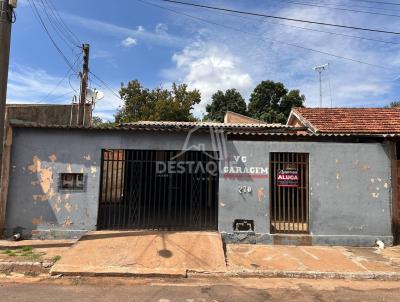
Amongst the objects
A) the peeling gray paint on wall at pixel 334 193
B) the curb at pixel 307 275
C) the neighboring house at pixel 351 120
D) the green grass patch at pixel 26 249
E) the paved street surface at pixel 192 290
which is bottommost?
the paved street surface at pixel 192 290

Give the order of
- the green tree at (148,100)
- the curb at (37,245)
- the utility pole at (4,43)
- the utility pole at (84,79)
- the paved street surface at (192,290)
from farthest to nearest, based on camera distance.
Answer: the green tree at (148,100) < the utility pole at (84,79) < the curb at (37,245) < the utility pole at (4,43) < the paved street surface at (192,290)

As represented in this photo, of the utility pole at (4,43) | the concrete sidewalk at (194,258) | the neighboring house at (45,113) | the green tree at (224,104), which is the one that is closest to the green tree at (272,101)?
the green tree at (224,104)

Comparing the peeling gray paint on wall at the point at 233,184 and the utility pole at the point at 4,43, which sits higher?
the utility pole at the point at 4,43

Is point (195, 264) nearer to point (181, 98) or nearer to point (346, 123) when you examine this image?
point (346, 123)

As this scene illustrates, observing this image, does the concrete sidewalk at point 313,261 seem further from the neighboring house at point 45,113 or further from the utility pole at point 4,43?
the neighboring house at point 45,113

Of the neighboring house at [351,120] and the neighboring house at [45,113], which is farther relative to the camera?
the neighboring house at [45,113]

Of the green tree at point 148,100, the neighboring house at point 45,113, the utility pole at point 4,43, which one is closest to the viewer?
the utility pole at point 4,43

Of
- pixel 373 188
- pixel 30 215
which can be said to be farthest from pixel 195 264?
pixel 373 188

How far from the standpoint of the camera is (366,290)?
18.3 ft

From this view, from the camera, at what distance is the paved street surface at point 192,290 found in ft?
16.5

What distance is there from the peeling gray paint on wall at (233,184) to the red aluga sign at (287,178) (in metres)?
0.38

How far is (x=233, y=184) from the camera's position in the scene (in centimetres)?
830

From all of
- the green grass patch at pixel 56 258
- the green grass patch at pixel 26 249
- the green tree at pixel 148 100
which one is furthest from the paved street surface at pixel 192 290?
the green tree at pixel 148 100

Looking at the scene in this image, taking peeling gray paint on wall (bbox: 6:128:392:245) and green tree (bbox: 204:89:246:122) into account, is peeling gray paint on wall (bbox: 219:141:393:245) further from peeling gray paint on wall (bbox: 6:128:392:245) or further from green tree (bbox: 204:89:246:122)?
green tree (bbox: 204:89:246:122)
